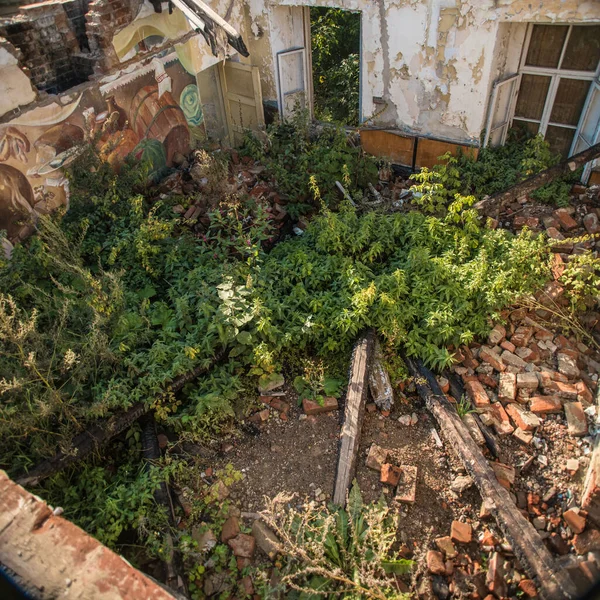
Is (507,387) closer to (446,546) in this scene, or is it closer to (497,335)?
(497,335)

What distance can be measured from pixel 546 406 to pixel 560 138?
4.42 metres

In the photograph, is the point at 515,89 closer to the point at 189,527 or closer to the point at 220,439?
the point at 220,439

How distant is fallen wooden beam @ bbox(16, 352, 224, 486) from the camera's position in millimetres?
3602

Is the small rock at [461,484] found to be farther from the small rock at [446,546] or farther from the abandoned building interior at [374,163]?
the small rock at [446,546]

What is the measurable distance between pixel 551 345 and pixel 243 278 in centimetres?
321

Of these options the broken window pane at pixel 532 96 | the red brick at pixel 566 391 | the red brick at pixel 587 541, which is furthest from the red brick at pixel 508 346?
the broken window pane at pixel 532 96

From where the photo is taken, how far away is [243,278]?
499 centimetres

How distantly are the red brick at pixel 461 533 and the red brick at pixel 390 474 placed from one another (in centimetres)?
51

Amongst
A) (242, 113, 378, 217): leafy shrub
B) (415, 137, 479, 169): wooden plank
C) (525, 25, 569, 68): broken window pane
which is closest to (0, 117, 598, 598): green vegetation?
(242, 113, 378, 217): leafy shrub

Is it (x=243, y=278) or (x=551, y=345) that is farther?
(x=243, y=278)

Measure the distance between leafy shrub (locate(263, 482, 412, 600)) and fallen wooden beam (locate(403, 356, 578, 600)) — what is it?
74 centimetres

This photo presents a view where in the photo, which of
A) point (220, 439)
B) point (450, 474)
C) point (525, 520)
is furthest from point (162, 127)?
point (525, 520)

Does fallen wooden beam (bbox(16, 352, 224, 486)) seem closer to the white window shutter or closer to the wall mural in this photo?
the wall mural

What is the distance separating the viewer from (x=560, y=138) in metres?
6.68
